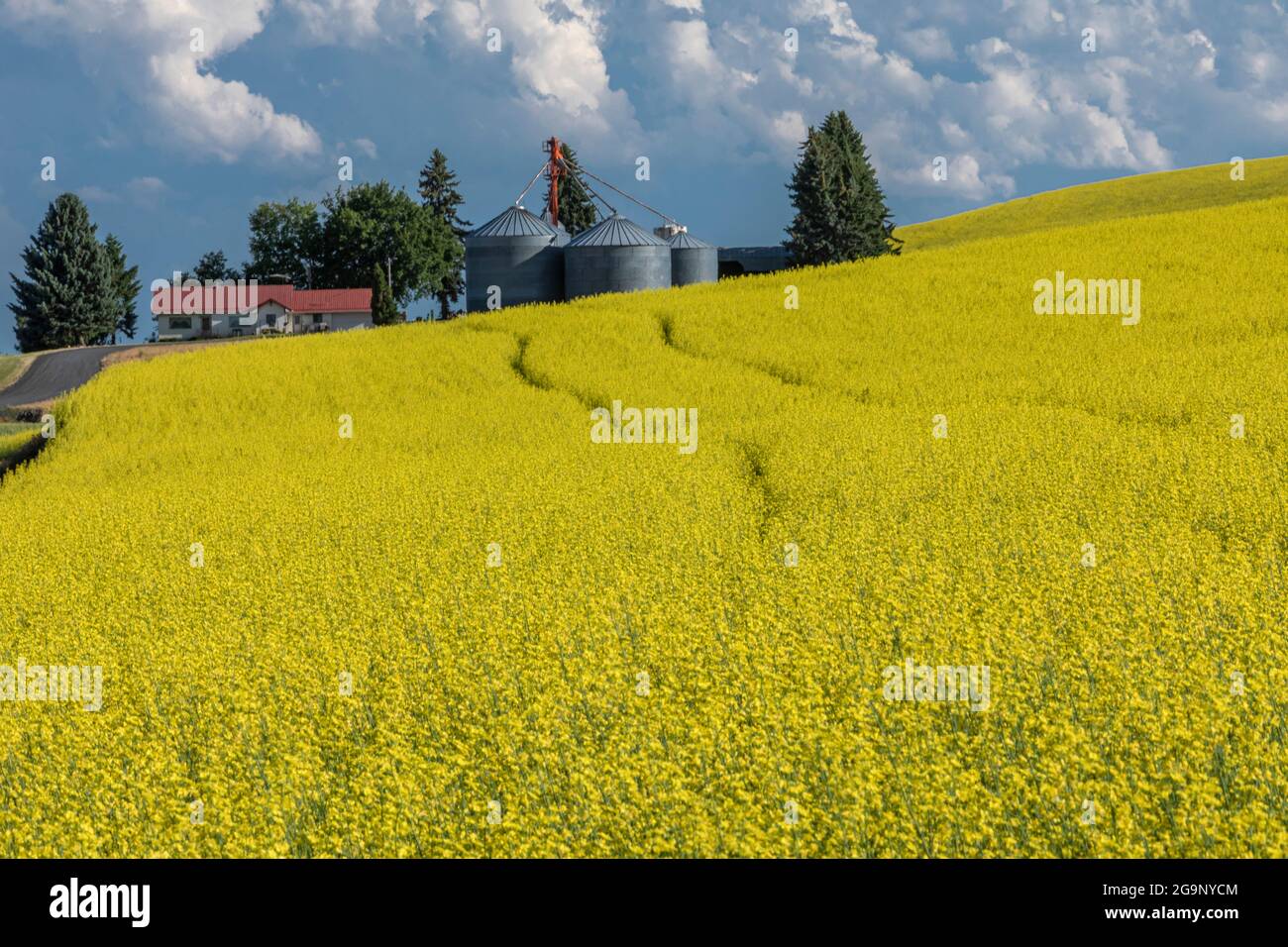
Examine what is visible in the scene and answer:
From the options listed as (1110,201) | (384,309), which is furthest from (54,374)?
(1110,201)

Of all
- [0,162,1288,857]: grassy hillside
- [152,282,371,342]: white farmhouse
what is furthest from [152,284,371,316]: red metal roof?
[0,162,1288,857]: grassy hillside

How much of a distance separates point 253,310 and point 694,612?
298ft

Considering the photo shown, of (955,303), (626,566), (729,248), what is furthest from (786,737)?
(729,248)

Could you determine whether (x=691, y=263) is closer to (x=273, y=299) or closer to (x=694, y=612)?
(x=273, y=299)

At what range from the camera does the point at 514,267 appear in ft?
173

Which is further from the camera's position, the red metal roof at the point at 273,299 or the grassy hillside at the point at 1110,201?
the red metal roof at the point at 273,299

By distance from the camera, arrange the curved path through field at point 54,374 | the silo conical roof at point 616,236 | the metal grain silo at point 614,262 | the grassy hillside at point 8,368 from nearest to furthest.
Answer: the metal grain silo at point 614,262, the silo conical roof at point 616,236, the curved path through field at point 54,374, the grassy hillside at point 8,368

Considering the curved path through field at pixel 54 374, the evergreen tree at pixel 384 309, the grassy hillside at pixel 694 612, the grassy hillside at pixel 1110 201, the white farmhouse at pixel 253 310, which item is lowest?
the grassy hillside at pixel 694 612

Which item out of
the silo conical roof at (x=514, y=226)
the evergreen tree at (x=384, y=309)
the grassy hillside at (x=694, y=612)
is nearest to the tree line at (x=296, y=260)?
the evergreen tree at (x=384, y=309)

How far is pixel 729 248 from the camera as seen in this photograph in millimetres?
71562

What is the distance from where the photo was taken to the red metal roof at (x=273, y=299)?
90.1 metres

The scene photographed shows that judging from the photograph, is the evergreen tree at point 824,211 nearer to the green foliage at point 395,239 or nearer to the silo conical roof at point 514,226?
the silo conical roof at point 514,226

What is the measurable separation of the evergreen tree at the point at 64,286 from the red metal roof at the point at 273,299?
9.13 m
